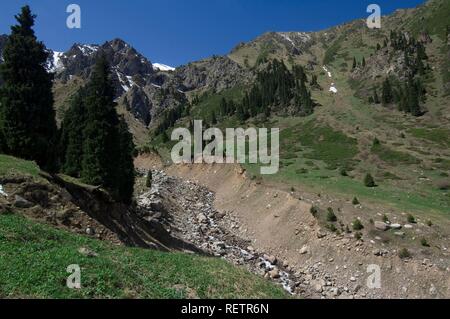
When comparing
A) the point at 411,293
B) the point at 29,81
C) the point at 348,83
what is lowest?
the point at 411,293

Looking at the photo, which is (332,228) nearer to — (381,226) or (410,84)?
(381,226)

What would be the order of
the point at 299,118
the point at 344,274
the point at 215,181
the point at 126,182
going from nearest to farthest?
the point at 344,274, the point at 126,182, the point at 215,181, the point at 299,118

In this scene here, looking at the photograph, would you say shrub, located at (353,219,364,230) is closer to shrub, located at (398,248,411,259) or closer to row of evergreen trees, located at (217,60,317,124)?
shrub, located at (398,248,411,259)

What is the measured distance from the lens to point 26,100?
3147 centimetres

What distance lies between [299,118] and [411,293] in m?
99.8

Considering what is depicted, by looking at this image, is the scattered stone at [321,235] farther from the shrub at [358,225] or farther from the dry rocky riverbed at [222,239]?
the shrub at [358,225]

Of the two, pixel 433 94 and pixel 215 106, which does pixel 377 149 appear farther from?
pixel 215 106

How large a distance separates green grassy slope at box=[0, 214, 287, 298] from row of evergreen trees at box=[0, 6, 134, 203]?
1286 cm

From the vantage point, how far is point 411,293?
28.2 m

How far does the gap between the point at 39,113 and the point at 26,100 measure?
1366 mm

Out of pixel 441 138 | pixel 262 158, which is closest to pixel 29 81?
pixel 262 158

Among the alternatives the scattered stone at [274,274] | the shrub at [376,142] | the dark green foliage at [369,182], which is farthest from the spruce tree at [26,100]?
the shrub at [376,142]

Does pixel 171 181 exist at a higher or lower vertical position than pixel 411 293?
higher

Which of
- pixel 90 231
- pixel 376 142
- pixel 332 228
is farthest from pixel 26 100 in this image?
pixel 376 142
